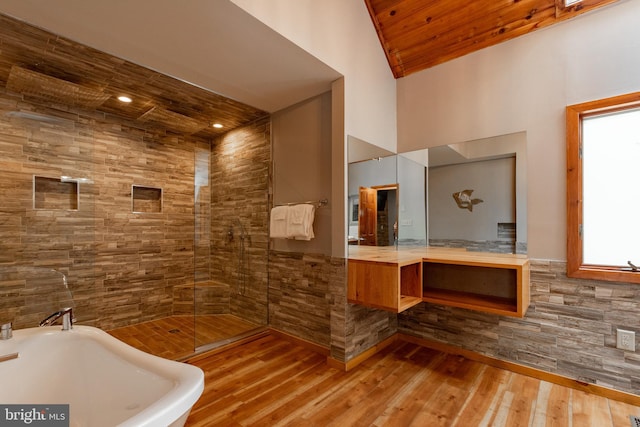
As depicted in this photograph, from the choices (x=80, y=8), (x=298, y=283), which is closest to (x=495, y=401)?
(x=298, y=283)

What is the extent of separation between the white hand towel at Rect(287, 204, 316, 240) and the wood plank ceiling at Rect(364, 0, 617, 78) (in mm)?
1733

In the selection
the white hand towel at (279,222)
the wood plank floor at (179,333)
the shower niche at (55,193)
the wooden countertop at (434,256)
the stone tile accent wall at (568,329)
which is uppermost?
the shower niche at (55,193)

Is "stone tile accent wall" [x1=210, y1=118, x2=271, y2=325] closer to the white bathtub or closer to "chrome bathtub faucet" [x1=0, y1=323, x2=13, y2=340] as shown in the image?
the white bathtub

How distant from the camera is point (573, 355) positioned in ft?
7.06

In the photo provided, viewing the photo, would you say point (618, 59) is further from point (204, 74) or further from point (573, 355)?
point (204, 74)

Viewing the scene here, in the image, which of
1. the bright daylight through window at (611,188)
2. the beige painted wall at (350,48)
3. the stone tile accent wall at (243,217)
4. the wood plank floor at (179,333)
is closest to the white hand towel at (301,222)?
the stone tile accent wall at (243,217)

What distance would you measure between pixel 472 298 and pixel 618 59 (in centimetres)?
196

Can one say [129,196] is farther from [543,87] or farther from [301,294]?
[543,87]

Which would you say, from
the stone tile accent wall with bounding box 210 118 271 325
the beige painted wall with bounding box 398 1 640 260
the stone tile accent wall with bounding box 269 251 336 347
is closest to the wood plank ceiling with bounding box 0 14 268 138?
the stone tile accent wall with bounding box 210 118 271 325

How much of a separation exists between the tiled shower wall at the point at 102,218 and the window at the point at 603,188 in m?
2.72

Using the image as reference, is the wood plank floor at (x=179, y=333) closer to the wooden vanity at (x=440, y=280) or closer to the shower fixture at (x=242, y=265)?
the shower fixture at (x=242, y=265)

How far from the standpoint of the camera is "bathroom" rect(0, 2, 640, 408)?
2166 mm

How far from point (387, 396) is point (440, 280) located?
1.22m

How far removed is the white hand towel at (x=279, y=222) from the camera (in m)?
2.88
